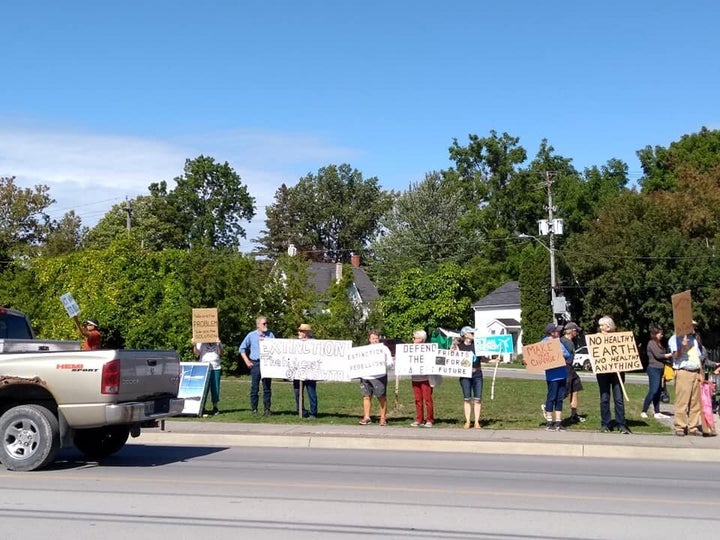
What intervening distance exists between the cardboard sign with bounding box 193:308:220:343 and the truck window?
477 centimetres

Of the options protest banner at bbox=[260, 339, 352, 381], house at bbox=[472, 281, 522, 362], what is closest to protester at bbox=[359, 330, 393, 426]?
protest banner at bbox=[260, 339, 352, 381]

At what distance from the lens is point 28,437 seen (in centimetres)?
1109

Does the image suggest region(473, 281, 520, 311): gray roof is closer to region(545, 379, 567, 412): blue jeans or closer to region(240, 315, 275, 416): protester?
region(240, 315, 275, 416): protester

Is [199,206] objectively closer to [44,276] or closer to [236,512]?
[44,276]

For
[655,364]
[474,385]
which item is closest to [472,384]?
[474,385]

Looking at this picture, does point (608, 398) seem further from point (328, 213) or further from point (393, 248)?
point (328, 213)

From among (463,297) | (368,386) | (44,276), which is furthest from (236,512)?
(463,297)

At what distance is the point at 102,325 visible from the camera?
36.6m

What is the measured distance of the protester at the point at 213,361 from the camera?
17766 millimetres

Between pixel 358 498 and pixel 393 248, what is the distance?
68.9m

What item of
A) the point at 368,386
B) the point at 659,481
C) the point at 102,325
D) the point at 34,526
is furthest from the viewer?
the point at 102,325

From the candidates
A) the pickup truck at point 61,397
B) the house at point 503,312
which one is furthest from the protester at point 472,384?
the house at point 503,312

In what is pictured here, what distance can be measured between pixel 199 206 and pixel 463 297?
117 ft

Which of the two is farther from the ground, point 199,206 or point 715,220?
point 199,206
